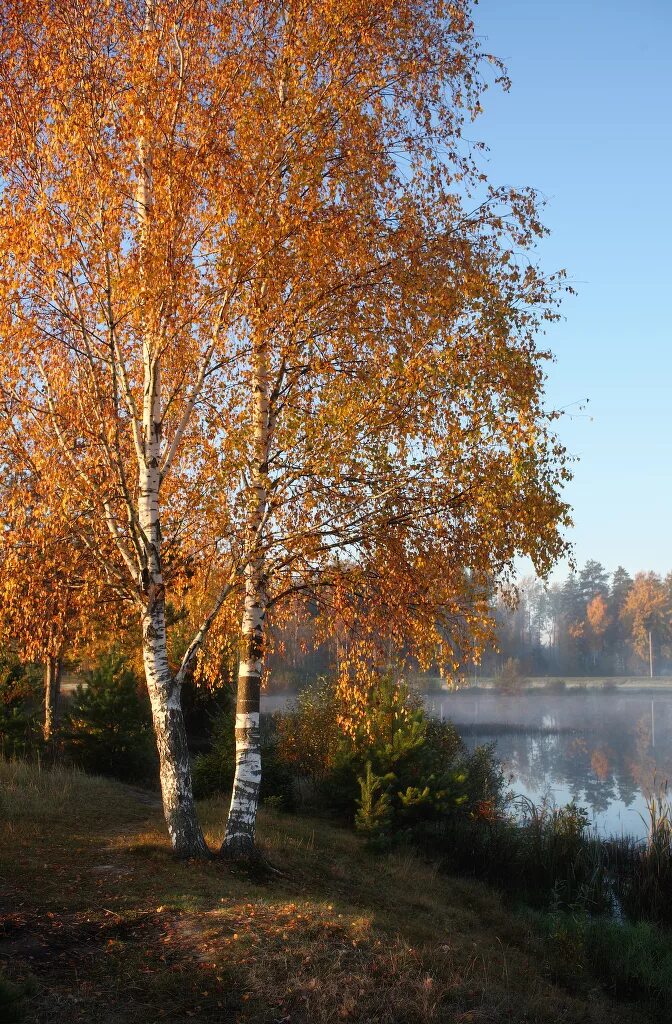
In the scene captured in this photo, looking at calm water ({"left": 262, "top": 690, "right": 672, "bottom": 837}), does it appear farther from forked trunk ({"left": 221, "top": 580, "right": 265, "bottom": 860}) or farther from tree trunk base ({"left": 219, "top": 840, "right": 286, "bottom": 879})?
forked trunk ({"left": 221, "top": 580, "right": 265, "bottom": 860})

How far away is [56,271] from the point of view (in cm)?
1020

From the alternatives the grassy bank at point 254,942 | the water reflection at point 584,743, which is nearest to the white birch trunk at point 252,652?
the grassy bank at point 254,942

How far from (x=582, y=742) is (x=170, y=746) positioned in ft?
112

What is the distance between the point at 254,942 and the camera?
24.0 feet

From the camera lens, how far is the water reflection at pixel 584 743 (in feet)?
83.4

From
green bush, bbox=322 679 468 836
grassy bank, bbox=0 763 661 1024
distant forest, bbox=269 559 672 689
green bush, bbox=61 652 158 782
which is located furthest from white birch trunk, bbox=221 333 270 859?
distant forest, bbox=269 559 672 689

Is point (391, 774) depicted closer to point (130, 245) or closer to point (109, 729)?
point (109, 729)

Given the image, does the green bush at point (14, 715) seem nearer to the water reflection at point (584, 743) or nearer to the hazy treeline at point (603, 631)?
the water reflection at point (584, 743)

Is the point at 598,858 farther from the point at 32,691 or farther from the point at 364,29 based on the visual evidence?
the point at 364,29

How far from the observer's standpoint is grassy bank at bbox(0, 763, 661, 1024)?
651 centimetres

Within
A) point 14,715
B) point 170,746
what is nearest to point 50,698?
point 14,715

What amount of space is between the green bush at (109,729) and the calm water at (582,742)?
10280 millimetres

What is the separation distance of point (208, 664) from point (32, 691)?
28.8ft

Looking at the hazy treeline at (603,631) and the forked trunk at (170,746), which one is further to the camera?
the hazy treeline at (603,631)
